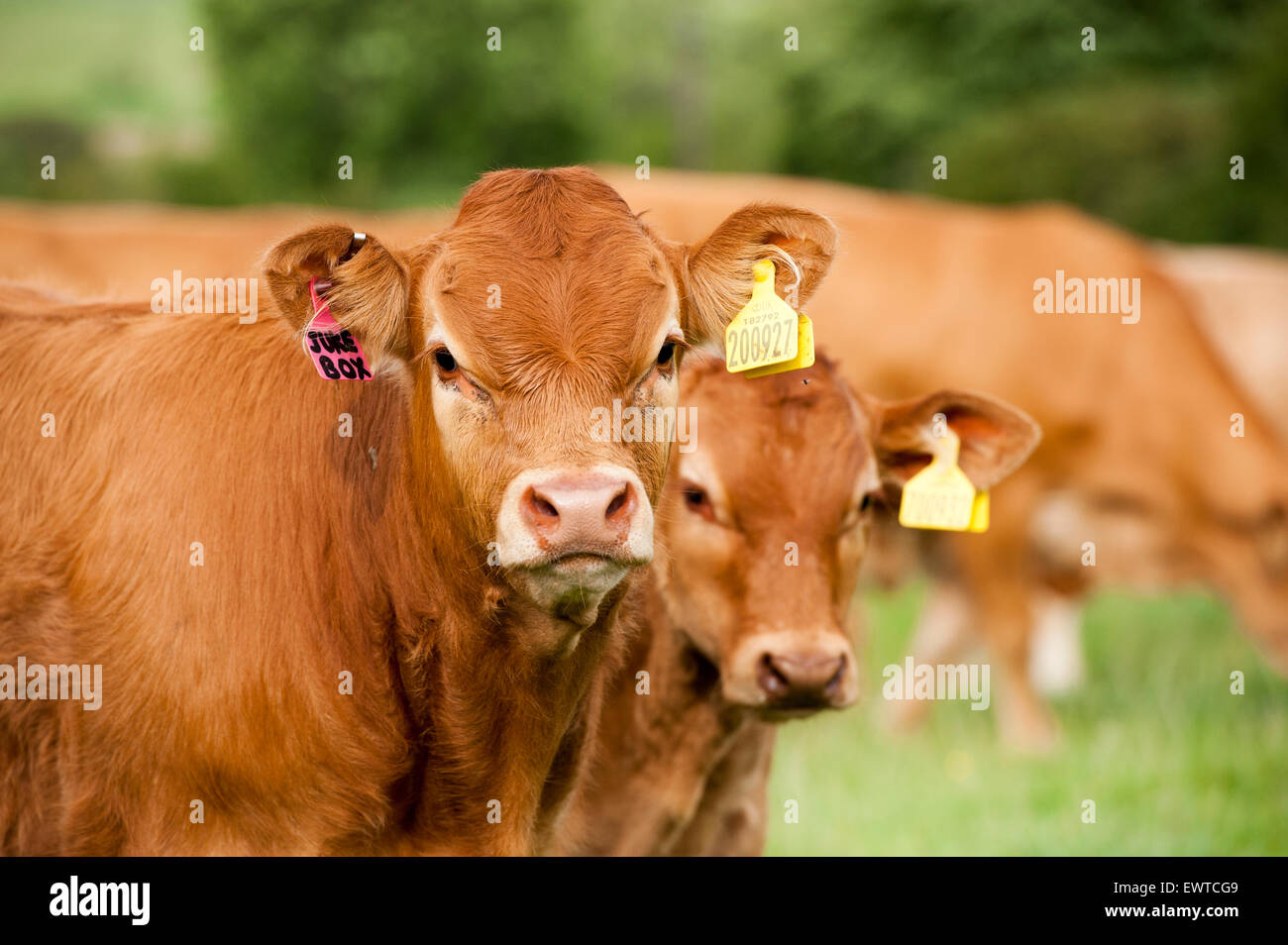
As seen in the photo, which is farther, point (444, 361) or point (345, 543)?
point (345, 543)

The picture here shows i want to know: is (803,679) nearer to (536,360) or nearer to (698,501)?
(698,501)

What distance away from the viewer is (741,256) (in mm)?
3887

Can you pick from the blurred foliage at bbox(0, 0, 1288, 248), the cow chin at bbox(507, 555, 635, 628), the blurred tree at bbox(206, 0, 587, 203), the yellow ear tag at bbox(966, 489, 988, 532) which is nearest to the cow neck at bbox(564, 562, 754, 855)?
the yellow ear tag at bbox(966, 489, 988, 532)

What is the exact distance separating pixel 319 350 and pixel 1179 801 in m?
5.48

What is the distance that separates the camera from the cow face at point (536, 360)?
3123 mm

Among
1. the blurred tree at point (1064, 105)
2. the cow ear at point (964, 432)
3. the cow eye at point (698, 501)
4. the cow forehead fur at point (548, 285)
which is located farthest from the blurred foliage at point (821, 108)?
the cow forehead fur at point (548, 285)

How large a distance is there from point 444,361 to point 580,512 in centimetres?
61

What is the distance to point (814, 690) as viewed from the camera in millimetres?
4219

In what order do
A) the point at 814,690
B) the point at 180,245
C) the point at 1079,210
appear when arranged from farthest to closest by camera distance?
the point at 1079,210
the point at 180,245
the point at 814,690

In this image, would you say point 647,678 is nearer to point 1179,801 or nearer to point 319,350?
point 319,350

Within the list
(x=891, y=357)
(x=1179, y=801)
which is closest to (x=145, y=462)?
(x=1179, y=801)

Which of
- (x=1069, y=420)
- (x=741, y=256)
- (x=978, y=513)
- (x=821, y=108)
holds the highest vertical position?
(x=821, y=108)

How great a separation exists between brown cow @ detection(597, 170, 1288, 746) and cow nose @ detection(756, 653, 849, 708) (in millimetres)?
5413

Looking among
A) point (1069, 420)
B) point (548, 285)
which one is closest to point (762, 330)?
point (548, 285)
